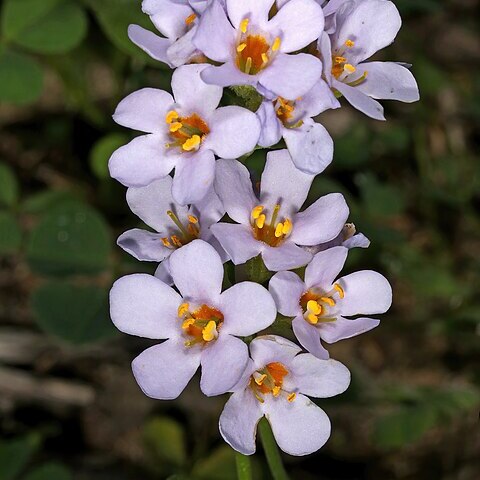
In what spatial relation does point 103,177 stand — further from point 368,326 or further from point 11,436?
point 368,326

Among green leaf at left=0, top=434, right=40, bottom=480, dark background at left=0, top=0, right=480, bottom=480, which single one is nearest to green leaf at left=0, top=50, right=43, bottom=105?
dark background at left=0, top=0, right=480, bottom=480

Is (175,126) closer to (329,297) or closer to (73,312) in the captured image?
(329,297)

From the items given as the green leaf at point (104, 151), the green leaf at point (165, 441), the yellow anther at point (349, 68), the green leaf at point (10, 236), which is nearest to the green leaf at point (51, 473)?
the green leaf at point (165, 441)

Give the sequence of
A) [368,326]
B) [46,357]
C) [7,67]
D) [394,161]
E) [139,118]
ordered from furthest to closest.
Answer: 1. [394,161]
2. [46,357]
3. [7,67]
4. [139,118]
5. [368,326]

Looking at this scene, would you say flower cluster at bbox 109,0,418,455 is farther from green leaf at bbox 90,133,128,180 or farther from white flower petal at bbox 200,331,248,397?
green leaf at bbox 90,133,128,180

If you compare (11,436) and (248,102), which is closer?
(248,102)

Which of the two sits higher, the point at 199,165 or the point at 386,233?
the point at 199,165

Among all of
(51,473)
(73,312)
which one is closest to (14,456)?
(51,473)

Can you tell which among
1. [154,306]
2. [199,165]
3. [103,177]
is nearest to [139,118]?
[199,165]
